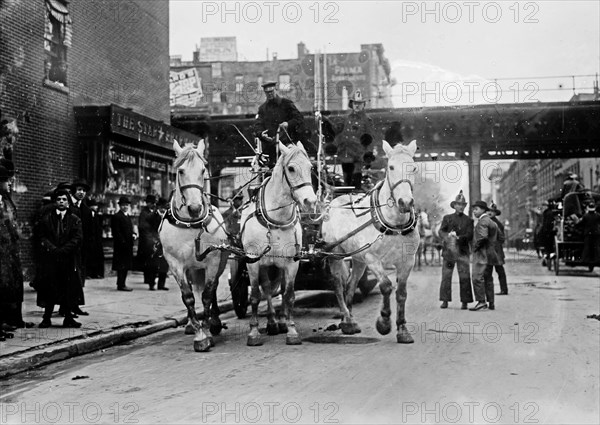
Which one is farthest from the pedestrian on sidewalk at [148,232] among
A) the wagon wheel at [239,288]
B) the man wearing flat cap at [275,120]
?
the man wearing flat cap at [275,120]

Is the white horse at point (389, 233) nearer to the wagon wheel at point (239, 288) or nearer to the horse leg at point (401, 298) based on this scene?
the horse leg at point (401, 298)

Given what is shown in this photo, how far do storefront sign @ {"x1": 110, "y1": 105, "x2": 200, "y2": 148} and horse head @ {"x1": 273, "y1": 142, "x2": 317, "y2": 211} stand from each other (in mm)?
10067

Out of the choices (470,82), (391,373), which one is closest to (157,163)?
(470,82)

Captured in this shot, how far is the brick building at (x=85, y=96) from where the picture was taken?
14.6m

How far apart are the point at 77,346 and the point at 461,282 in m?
7.30

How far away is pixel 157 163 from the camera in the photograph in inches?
854

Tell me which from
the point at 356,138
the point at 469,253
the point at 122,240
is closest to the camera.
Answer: the point at 356,138

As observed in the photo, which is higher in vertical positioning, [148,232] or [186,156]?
[186,156]

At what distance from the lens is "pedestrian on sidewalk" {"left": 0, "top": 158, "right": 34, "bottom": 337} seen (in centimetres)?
874

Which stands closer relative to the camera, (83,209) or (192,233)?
(192,233)

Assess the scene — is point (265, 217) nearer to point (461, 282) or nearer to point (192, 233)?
point (192, 233)

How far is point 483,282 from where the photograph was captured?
40.6ft

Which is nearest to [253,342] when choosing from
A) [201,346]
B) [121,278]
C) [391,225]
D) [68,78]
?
[201,346]

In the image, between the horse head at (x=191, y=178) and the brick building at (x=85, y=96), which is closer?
the horse head at (x=191, y=178)
